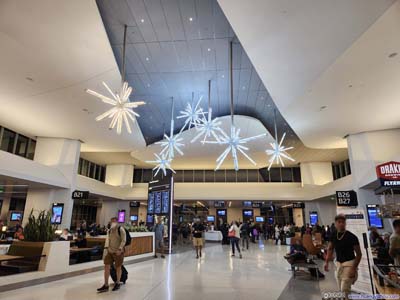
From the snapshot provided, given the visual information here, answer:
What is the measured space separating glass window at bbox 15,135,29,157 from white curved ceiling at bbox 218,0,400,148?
13608 millimetres

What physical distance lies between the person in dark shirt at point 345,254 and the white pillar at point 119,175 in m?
20.4

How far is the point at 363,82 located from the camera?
7.69 m

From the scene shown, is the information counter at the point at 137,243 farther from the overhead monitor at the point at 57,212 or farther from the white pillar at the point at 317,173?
the white pillar at the point at 317,173

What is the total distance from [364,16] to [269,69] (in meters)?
2.61

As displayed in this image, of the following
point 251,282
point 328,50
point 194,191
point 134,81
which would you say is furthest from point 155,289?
point 194,191

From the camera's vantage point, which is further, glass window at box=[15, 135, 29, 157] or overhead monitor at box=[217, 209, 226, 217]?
overhead monitor at box=[217, 209, 226, 217]

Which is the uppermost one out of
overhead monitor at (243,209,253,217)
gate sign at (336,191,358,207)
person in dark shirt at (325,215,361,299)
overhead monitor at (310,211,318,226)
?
gate sign at (336,191,358,207)

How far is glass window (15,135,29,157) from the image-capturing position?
14.5 metres

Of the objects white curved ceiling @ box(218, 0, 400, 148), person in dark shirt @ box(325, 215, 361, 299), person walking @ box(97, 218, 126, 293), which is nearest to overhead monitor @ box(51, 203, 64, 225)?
person walking @ box(97, 218, 126, 293)

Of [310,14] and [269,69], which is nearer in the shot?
[310,14]

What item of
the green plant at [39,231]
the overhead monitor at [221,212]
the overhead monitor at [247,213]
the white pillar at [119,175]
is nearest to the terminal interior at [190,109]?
the green plant at [39,231]

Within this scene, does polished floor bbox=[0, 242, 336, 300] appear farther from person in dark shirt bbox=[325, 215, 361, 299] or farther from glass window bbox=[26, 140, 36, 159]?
glass window bbox=[26, 140, 36, 159]

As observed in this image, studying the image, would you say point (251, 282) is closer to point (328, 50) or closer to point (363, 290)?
point (363, 290)

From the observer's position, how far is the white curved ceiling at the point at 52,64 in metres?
5.98
